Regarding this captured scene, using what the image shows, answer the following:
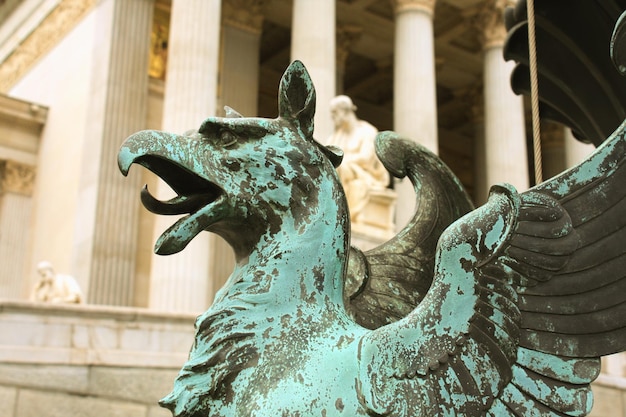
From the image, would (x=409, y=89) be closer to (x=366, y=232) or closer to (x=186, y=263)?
(x=366, y=232)

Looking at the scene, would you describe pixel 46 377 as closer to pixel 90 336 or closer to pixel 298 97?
pixel 90 336

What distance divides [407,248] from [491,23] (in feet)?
81.0

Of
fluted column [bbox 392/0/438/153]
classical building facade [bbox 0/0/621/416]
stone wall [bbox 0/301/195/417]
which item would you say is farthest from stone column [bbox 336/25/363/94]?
stone wall [bbox 0/301/195/417]

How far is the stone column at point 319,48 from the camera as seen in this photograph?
18641 millimetres

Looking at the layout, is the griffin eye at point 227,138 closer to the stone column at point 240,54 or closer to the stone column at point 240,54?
the stone column at point 240,54

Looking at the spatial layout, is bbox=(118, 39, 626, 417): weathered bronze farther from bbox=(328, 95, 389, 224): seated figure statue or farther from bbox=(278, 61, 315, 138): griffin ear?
bbox=(328, 95, 389, 224): seated figure statue

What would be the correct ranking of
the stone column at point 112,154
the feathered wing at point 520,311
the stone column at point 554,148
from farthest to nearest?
the stone column at point 554,148 < the stone column at point 112,154 < the feathered wing at point 520,311

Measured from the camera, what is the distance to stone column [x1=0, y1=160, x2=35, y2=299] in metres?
24.8

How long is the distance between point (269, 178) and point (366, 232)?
1481 centimetres

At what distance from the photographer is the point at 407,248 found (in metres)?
2.41

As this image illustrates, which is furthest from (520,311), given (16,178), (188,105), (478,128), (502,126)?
(478,128)

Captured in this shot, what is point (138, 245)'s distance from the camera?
70.5 feet

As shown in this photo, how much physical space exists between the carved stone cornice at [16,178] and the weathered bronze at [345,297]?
2520cm

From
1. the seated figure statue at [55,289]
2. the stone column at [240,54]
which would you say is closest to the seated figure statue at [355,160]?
the seated figure statue at [55,289]
